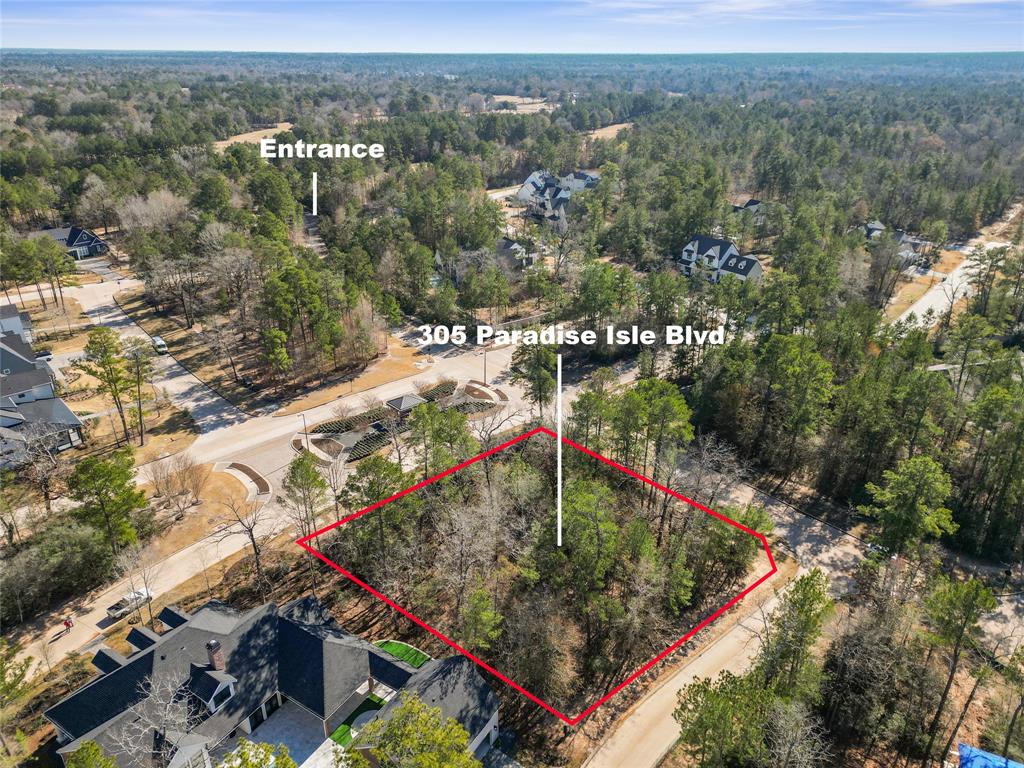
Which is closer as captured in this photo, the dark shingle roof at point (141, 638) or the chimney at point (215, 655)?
the chimney at point (215, 655)

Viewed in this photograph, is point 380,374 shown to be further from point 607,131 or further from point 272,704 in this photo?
point 607,131

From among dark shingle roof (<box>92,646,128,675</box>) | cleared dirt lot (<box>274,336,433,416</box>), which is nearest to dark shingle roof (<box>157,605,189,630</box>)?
dark shingle roof (<box>92,646,128,675</box>)

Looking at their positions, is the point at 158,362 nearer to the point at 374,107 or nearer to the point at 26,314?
the point at 26,314

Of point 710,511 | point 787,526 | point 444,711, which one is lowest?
point 787,526

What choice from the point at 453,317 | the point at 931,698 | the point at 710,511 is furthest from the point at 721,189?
the point at 931,698

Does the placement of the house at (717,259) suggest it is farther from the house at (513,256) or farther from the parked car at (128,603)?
the parked car at (128,603)

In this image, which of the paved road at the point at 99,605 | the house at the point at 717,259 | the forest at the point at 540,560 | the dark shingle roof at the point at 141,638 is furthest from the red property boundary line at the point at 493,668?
the house at the point at 717,259

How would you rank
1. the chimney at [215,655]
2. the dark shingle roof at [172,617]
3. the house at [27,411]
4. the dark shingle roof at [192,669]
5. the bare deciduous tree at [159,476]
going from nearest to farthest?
the dark shingle roof at [192,669] → the chimney at [215,655] → the dark shingle roof at [172,617] → the bare deciduous tree at [159,476] → the house at [27,411]
